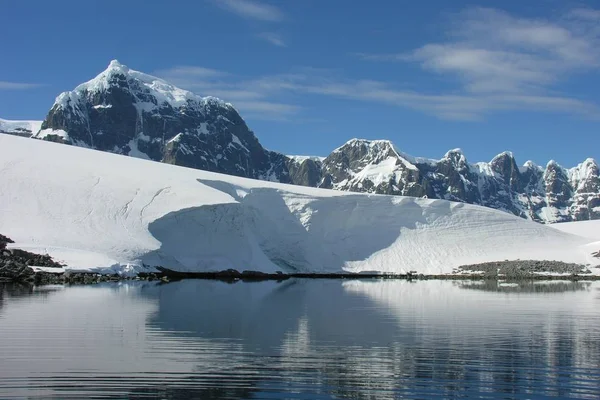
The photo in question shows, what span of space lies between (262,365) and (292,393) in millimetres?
2513

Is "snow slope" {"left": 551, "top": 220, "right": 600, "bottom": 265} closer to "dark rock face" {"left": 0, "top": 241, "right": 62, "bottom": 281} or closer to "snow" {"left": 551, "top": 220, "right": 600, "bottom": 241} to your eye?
"snow" {"left": 551, "top": 220, "right": 600, "bottom": 241}

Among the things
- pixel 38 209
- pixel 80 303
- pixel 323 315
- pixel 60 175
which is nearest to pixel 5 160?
pixel 60 175

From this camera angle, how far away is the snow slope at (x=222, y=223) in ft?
154

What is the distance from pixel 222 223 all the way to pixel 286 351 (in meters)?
40.6

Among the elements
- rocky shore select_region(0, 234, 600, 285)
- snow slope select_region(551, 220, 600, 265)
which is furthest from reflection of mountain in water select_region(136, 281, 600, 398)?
snow slope select_region(551, 220, 600, 265)

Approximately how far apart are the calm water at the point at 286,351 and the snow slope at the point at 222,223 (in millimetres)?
18666

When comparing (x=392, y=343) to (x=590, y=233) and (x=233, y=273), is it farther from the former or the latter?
(x=590, y=233)

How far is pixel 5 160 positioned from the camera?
5450 cm

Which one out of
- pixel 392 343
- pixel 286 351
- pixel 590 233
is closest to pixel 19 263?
pixel 286 351

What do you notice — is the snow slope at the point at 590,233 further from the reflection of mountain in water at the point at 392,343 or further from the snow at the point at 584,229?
the reflection of mountain in water at the point at 392,343

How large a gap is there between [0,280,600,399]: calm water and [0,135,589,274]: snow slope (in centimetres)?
1867

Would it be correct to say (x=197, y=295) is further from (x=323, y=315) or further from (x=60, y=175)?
(x=60, y=175)

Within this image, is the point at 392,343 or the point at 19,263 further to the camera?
the point at 19,263

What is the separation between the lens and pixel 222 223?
5644cm
